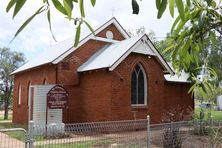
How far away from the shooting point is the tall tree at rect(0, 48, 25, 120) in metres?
47.1

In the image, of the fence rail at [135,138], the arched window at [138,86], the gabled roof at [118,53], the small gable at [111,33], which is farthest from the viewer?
the small gable at [111,33]

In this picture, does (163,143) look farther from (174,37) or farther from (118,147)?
(174,37)

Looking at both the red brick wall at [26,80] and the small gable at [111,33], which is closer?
the red brick wall at [26,80]

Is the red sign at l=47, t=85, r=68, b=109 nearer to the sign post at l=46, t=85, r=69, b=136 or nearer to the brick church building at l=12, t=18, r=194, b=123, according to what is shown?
the sign post at l=46, t=85, r=69, b=136

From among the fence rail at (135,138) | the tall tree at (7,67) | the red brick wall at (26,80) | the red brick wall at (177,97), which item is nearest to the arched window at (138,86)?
the red brick wall at (177,97)

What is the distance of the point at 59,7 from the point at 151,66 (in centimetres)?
2343

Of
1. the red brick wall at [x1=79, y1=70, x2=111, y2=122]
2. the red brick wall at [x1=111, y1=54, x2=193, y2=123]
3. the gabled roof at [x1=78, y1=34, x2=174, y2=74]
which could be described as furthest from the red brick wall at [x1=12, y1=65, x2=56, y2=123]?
the red brick wall at [x1=111, y1=54, x2=193, y2=123]

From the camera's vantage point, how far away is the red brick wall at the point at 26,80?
25.5 metres

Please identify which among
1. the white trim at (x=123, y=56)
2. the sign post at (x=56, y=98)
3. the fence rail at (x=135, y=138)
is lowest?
the fence rail at (x=135, y=138)

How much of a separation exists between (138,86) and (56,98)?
18.5 ft

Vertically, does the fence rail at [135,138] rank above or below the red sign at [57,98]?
below

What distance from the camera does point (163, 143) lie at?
13.4 meters

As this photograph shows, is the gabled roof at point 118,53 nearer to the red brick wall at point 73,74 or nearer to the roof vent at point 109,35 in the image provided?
the red brick wall at point 73,74

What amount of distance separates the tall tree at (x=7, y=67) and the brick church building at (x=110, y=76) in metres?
20.5
